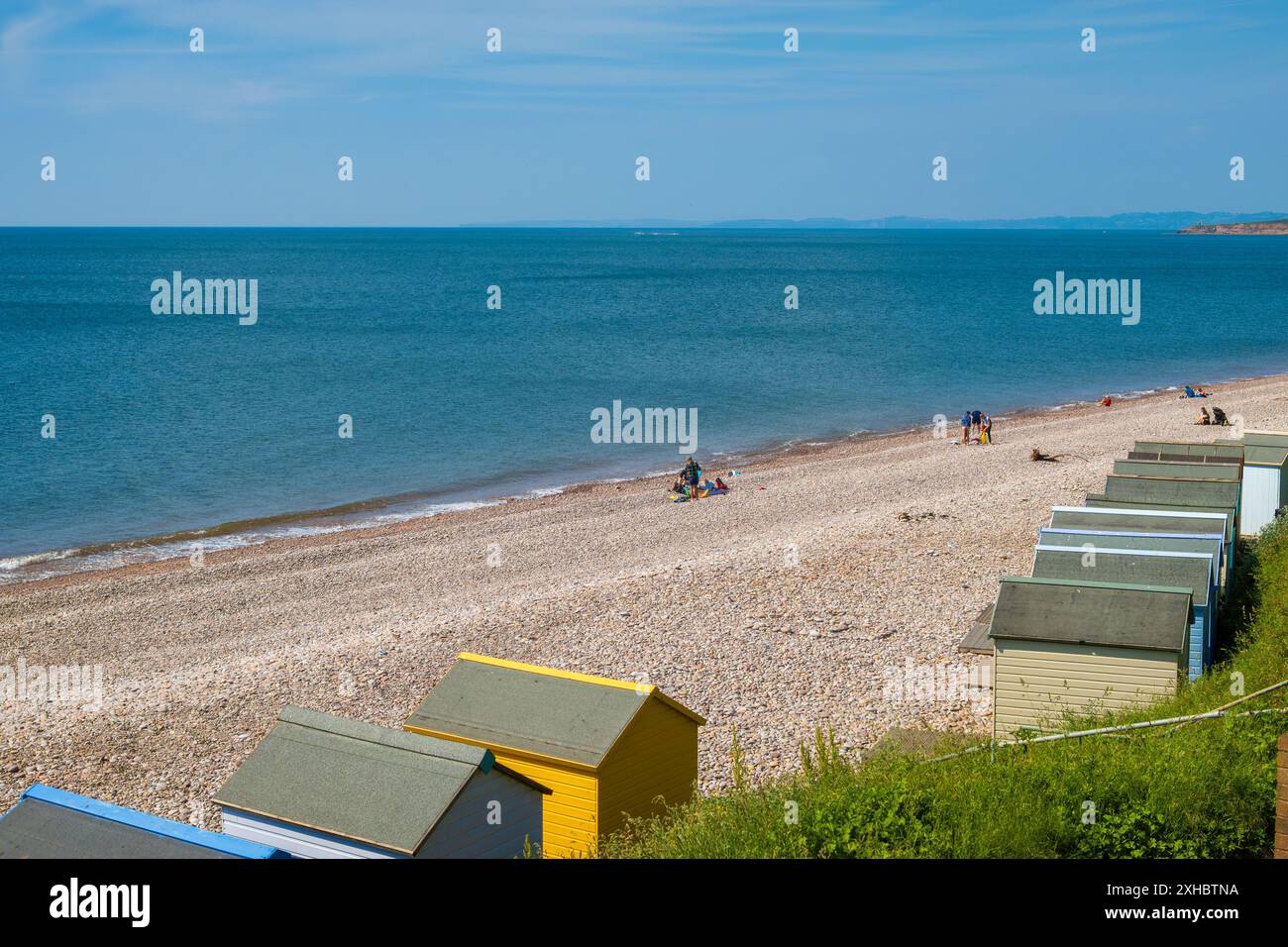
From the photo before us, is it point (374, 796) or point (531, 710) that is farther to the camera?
point (531, 710)

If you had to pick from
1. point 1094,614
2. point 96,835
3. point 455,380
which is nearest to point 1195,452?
point 1094,614

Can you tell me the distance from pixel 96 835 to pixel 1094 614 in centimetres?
994

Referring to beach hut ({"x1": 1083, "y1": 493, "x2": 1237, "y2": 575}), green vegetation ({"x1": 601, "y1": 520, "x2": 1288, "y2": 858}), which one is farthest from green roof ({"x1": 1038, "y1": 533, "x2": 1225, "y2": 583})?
green vegetation ({"x1": 601, "y1": 520, "x2": 1288, "y2": 858})

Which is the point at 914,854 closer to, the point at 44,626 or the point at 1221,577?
the point at 1221,577

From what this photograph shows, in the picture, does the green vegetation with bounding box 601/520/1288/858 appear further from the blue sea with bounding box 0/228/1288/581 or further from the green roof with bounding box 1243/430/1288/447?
the blue sea with bounding box 0/228/1288/581

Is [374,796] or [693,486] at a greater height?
[374,796]

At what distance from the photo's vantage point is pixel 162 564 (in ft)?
97.2

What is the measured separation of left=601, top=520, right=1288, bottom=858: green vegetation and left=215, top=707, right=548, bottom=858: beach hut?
1.22 m

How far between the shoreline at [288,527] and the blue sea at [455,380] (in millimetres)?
141

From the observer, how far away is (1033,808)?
8.12m

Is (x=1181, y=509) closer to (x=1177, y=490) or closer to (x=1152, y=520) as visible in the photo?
(x=1177, y=490)

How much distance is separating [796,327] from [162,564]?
203 feet

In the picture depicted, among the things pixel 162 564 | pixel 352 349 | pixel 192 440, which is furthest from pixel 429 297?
pixel 162 564

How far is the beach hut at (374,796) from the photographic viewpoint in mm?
Result: 8695
